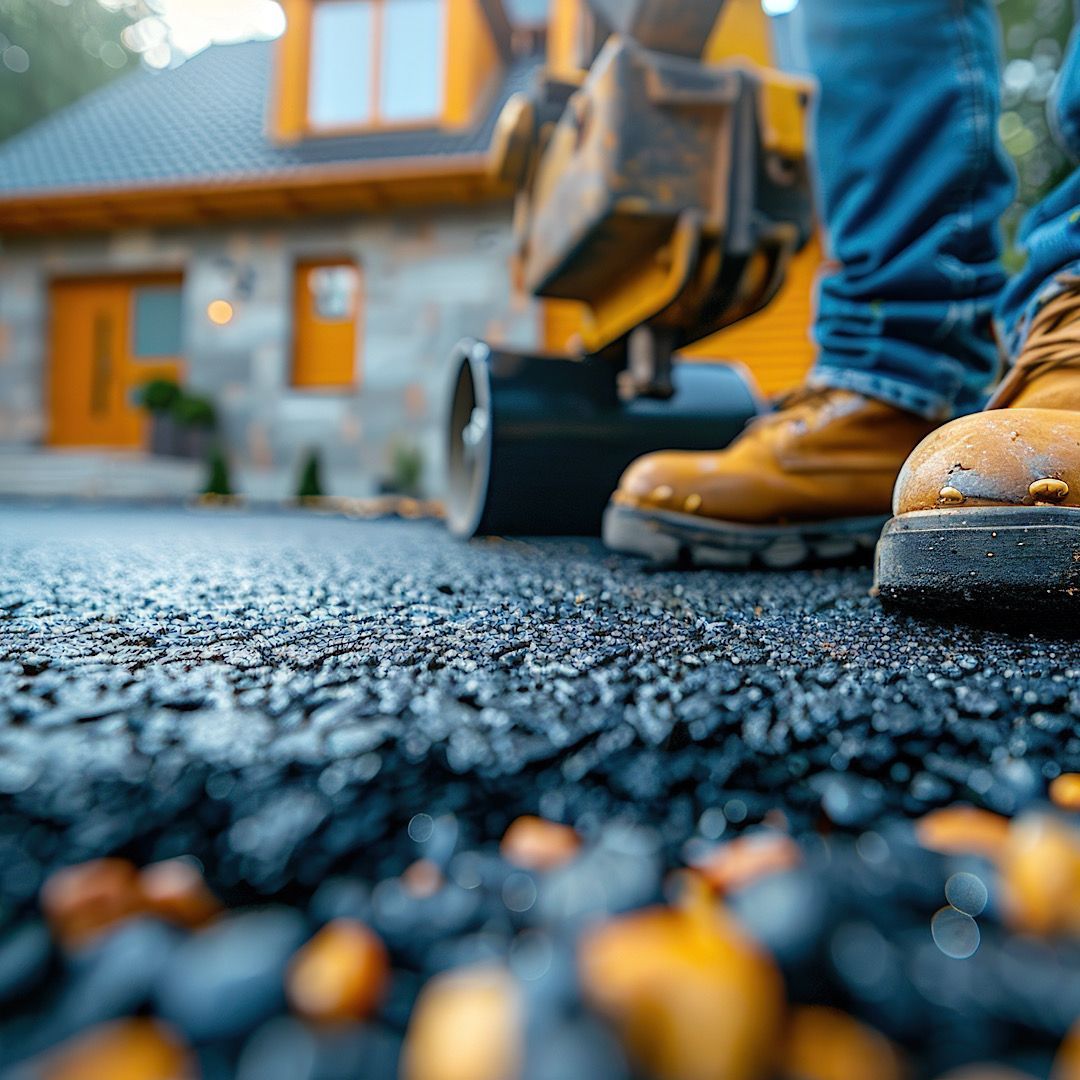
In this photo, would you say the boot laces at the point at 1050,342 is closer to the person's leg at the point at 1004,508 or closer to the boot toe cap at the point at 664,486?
the person's leg at the point at 1004,508

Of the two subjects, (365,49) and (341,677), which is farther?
(365,49)

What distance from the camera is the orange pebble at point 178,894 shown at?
0.30 m

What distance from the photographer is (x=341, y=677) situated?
0.51 meters

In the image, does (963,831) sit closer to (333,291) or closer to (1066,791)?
(1066,791)

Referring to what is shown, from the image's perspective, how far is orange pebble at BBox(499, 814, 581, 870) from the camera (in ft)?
1.08

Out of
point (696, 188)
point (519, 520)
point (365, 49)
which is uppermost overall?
point (365, 49)

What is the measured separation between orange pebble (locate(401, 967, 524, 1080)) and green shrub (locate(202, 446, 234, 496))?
20.5 ft

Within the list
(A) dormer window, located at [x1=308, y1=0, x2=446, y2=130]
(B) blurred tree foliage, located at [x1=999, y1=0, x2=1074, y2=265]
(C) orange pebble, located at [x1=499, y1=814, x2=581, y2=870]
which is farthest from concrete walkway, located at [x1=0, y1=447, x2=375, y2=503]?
(B) blurred tree foliage, located at [x1=999, y1=0, x2=1074, y2=265]

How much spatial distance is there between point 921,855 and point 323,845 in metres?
0.26

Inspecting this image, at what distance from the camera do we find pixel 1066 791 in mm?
382

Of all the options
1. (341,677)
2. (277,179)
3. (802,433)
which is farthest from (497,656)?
(277,179)

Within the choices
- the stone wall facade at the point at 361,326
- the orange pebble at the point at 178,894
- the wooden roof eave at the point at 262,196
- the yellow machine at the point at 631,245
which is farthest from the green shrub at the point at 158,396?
the orange pebble at the point at 178,894

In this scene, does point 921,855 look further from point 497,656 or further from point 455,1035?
point 497,656

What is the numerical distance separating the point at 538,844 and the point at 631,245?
1.47m
